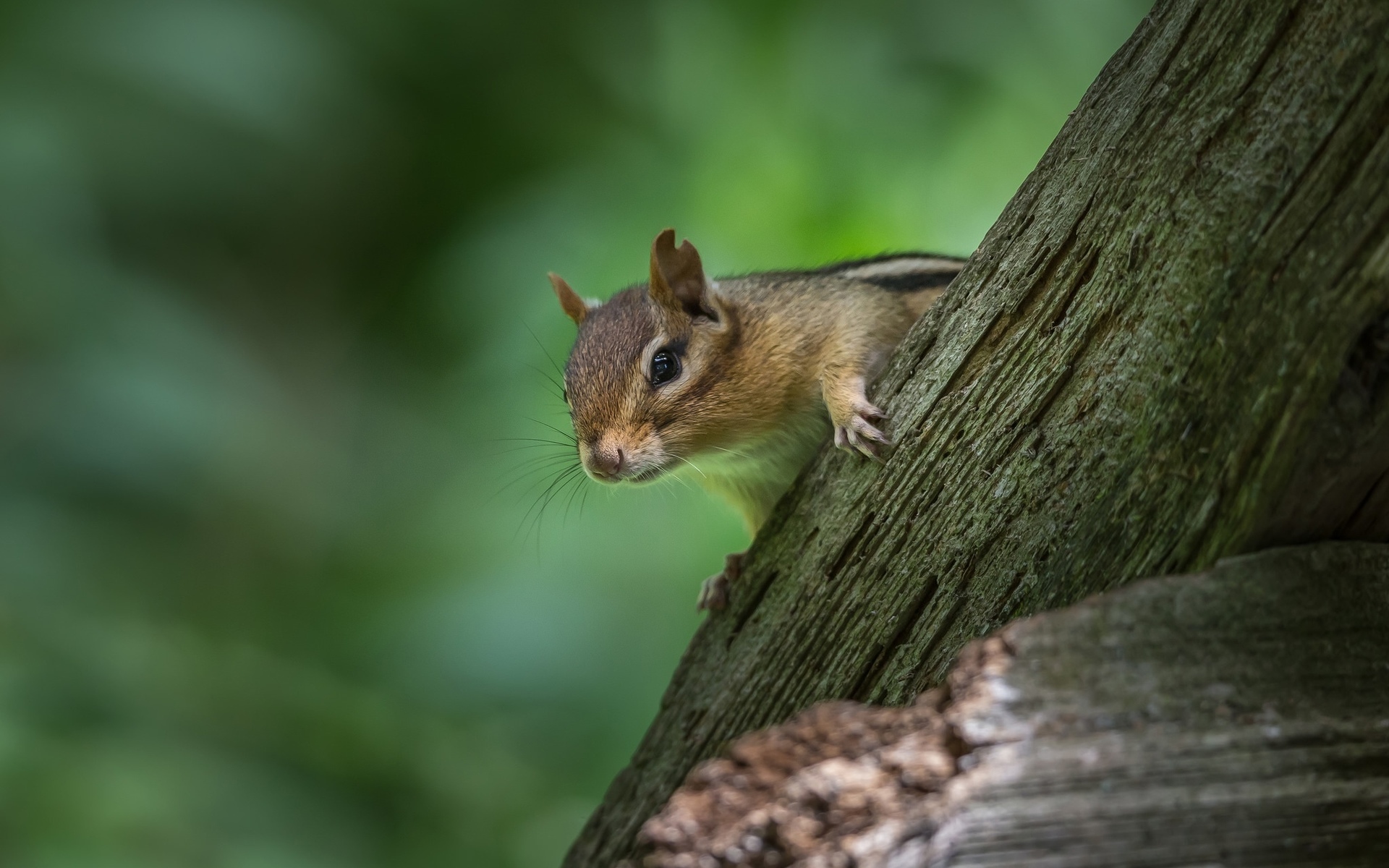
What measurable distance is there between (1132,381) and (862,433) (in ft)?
1.57

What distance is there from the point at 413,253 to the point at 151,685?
5.86ft

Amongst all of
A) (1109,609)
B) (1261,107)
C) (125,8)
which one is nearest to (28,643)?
(125,8)

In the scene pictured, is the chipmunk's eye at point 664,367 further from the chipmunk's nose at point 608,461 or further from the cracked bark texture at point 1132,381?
the cracked bark texture at point 1132,381

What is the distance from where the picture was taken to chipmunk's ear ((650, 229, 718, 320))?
2.41 metres

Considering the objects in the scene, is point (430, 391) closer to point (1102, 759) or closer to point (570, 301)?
point (570, 301)

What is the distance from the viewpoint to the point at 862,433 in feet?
5.51

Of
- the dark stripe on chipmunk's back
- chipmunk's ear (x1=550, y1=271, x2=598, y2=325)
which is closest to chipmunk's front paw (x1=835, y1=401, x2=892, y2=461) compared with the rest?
the dark stripe on chipmunk's back

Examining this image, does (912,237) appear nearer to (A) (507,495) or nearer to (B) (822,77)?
(B) (822,77)

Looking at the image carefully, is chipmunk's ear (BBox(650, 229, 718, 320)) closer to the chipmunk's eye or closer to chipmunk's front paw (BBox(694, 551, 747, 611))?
the chipmunk's eye

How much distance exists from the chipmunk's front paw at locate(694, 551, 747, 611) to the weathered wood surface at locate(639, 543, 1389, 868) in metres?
1.05

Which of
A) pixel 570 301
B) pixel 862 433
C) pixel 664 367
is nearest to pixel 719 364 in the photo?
pixel 664 367

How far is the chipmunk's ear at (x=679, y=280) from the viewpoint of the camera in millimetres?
2406

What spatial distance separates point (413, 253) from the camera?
398 centimetres

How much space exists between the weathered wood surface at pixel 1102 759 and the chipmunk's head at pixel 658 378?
Result: 138 centimetres
